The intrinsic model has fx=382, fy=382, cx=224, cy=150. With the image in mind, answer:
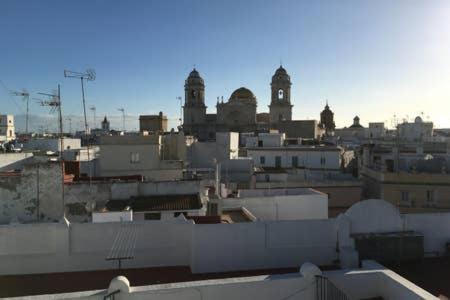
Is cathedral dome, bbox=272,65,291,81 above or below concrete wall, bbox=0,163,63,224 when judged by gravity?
above

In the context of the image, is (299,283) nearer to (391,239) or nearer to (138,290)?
(138,290)

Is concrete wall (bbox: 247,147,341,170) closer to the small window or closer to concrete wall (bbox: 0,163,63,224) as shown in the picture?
the small window

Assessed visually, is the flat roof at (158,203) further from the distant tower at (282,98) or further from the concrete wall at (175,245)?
the distant tower at (282,98)

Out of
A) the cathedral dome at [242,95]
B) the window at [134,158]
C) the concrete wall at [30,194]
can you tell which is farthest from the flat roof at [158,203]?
the cathedral dome at [242,95]

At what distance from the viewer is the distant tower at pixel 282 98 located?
217 ft

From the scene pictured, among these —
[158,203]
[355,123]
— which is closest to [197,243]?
[158,203]

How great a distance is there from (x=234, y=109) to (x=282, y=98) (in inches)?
349

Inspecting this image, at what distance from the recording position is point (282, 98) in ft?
220

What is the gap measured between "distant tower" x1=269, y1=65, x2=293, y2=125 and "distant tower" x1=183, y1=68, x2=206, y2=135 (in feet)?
40.1

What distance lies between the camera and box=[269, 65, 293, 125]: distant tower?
217ft

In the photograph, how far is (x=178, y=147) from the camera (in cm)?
2773

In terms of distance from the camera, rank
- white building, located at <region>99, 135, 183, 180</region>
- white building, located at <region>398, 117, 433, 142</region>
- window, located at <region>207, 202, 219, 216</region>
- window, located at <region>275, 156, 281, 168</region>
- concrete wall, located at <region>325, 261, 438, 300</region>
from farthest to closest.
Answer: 1. white building, located at <region>398, 117, 433, 142</region>
2. window, located at <region>275, 156, 281, 168</region>
3. white building, located at <region>99, 135, 183, 180</region>
4. window, located at <region>207, 202, 219, 216</region>
5. concrete wall, located at <region>325, 261, 438, 300</region>

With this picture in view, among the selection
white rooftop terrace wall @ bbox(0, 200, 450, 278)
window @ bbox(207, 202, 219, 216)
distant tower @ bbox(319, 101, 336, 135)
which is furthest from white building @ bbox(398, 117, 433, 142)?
white rooftop terrace wall @ bbox(0, 200, 450, 278)

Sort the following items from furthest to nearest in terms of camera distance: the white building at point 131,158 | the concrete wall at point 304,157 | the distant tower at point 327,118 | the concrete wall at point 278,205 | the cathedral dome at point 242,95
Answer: the distant tower at point 327,118, the cathedral dome at point 242,95, the concrete wall at point 304,157, the white building at point 131,158, the concrete wall at point 278,205
